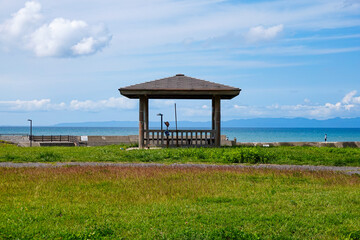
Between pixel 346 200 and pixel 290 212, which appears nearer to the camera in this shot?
pixel 290 212

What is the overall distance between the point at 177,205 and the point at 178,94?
1625 cm

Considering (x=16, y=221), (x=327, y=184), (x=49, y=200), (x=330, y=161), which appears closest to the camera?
(x=16, y=221)

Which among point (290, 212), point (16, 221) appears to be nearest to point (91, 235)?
point (16, 221)

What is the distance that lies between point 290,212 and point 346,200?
2052 millimetres

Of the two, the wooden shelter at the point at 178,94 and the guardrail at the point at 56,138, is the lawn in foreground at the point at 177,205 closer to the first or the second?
the wooden shelter at the point at 178,94

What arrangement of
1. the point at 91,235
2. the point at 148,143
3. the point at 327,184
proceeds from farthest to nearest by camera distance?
1. the point at 148,143
2. the point at 327,184
3. the point at 91,235

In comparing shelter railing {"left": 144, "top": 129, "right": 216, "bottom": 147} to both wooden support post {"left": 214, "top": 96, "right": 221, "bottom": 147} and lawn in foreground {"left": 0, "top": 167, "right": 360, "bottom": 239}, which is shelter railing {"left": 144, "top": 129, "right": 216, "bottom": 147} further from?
lawn in foreground {"left": 0, "top": 167, "right": 360, "bottom": 239}

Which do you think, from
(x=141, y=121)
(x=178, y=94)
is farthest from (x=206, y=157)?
(x=141, y=121)

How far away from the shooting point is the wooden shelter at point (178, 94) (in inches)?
958

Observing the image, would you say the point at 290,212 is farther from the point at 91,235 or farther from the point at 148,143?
the point at 148,143

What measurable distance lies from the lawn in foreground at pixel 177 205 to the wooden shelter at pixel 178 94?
11.0 m

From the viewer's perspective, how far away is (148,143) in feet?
82.8

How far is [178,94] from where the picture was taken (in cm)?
2491

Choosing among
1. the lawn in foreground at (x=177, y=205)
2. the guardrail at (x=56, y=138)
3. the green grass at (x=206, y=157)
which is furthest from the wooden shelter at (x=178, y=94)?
the guardrail at (x=56, y=138)
